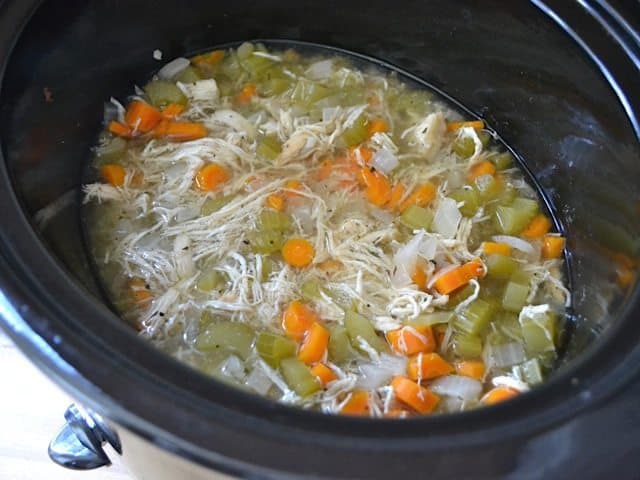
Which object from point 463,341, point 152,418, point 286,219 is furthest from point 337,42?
point 152,418

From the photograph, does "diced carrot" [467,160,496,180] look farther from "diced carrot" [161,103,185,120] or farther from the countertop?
the countertop

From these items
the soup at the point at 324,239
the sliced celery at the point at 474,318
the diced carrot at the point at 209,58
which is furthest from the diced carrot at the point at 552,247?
the diced carrot at the point at 209,58

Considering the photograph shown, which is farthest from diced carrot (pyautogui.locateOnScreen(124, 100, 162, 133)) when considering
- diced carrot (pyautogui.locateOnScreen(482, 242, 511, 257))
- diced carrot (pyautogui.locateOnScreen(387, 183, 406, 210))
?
diced carrot (pyautogui.locateOnScreen(482, 242, 511, 257))

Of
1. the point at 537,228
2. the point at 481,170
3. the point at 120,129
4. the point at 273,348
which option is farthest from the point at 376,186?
the point at 120,129

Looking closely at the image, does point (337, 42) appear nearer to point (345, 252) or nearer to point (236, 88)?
point (236, 88)

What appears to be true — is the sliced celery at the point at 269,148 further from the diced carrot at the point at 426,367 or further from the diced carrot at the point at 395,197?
the diced carrot at the point at 426,367
